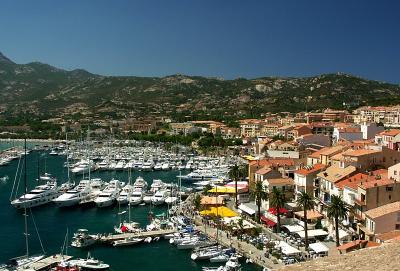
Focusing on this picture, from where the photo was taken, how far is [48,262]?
121 feet

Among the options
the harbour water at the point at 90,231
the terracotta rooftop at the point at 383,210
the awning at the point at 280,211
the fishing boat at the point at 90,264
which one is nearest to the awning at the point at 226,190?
the harbour water at the point at 90,231

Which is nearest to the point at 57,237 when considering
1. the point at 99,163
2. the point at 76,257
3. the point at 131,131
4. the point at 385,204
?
the point at 76,257

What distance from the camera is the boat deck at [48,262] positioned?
3575 cm

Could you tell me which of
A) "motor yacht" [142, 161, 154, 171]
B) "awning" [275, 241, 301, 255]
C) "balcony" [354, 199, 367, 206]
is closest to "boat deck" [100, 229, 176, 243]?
"awning" [275, 241, 301, 255]

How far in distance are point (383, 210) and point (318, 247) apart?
5.18m

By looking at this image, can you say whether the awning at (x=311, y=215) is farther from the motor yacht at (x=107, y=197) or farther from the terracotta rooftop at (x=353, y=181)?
the motor yacht at (x=107, y=197)

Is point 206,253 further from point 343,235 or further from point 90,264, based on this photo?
point 343,235

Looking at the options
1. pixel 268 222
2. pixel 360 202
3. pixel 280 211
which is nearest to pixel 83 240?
pixel 268 222

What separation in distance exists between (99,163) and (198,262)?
61.1 m

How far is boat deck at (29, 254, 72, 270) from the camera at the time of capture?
35750mm

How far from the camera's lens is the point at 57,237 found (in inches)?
1810

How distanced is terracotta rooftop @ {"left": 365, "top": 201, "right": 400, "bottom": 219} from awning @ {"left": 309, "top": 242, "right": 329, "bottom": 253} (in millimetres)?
3741

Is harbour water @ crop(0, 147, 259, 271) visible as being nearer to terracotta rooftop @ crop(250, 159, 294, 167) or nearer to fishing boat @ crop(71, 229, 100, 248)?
fishing boat @ crop(71, 229, 100, 248)

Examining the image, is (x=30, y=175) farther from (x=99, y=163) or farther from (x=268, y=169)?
(x=268, y=169)
